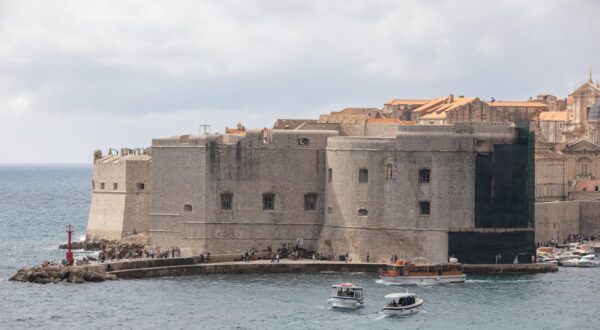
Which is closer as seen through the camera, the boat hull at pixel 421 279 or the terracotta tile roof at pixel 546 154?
the boat hull at pixel 421 279

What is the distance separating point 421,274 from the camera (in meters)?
78.3

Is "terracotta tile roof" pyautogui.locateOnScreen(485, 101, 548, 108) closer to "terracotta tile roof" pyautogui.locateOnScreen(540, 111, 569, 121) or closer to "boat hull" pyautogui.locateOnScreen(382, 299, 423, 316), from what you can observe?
"terracotta tile roof" pyautogui.locateOnScreen(540, 111, 569, 121)

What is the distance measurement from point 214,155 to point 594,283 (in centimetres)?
1897

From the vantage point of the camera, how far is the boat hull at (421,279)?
77688 mm

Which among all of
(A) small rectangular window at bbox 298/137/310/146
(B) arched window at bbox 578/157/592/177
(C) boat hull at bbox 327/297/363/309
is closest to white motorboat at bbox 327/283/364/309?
(C) boat hull at bbox 327/297/363/309

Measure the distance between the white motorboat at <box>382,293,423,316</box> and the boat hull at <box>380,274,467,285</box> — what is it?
6893 mm

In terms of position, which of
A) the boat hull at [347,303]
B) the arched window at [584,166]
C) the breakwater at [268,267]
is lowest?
the boat hull at [347,303]

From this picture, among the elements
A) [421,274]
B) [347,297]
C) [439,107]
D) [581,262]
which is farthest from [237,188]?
[439,107]

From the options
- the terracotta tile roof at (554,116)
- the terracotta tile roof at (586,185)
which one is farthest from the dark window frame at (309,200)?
the terracotta tile roof at (554,116)

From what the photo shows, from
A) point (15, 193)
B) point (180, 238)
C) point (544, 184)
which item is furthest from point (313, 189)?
point (15, 193)

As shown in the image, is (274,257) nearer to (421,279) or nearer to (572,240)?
(421,279)

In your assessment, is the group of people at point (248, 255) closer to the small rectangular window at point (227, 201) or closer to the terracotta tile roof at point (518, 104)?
the small rectangular window at point (227, 201)

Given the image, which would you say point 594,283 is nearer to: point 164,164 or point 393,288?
point 393,288

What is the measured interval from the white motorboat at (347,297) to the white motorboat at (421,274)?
675 centimetres
